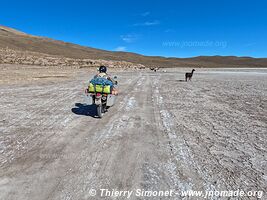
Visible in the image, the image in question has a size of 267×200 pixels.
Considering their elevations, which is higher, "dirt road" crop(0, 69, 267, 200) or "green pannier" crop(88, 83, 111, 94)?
"green pannier" crop(88, 83, 111, 94)

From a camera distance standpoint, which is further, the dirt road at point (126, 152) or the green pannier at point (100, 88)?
the green pannier at point (100, 88)

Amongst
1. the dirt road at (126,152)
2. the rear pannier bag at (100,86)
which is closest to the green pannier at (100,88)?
the rear pannier bag at (100,86)

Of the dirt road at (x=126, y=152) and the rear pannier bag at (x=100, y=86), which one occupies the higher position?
the rear pannier bag at (x=100, y=86)

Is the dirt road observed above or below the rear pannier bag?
below

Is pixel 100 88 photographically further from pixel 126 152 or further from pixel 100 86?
pixel 126 152

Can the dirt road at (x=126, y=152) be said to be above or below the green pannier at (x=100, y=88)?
below

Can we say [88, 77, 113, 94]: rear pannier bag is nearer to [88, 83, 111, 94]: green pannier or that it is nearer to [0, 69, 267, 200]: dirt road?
[88, 83, 111, 94]: green pannier

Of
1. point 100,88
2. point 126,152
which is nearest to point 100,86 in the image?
point 100,88

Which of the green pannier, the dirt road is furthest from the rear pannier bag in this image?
the dirt road

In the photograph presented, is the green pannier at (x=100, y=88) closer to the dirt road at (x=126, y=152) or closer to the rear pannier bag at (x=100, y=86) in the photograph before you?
the rear pannier bag at (x=100, y=86)

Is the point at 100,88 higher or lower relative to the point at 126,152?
higher

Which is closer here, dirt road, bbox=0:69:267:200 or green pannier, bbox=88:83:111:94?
dirt road, bbox=0:69:267:200

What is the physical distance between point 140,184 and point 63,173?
1400 mm

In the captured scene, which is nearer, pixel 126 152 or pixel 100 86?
pixel 126 152
